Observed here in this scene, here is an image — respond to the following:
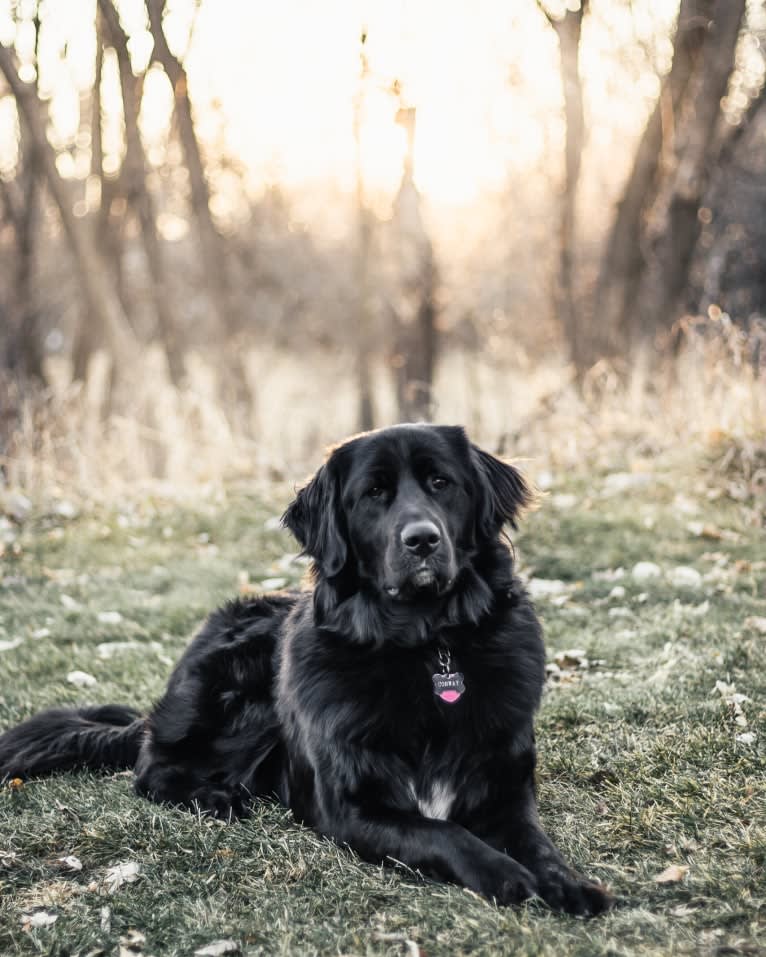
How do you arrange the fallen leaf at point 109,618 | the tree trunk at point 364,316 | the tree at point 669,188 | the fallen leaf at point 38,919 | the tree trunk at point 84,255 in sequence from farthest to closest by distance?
the tree trunk at point 364,316, the tree trunk at point 84,255, the tree at point 669,188, the fallen leaf at point 109,618, the fallen leaf at point 38,919

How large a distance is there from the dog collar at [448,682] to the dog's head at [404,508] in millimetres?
228

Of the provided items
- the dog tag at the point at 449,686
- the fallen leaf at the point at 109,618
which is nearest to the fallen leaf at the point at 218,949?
the dog tag at the point at 449,686

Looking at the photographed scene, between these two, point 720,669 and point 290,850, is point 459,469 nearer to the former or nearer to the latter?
point 290,850

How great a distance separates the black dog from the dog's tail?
1 cm

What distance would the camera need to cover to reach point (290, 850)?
3307 mm

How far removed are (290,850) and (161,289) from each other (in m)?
11.6

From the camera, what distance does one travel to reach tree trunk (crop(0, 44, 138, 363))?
11.7 metres

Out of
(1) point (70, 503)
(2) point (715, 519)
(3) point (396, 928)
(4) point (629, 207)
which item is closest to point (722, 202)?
(4) point (629, 207)

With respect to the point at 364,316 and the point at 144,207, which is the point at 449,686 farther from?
the point at 144,207

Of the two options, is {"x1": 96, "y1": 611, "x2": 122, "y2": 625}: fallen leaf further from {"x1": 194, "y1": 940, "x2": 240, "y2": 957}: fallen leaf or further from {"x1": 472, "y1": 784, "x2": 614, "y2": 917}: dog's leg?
{"x1": 194, "y1": 940, "x2": 240, "y2": 957}: fallen leaf

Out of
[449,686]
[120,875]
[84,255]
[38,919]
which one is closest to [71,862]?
[120,875]

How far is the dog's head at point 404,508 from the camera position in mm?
3338

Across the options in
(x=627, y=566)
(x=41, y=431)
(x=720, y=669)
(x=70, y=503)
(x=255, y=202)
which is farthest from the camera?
(x=255, y=202)

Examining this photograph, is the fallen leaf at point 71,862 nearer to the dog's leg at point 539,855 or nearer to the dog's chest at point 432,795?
the dog's chest at point 432,795
